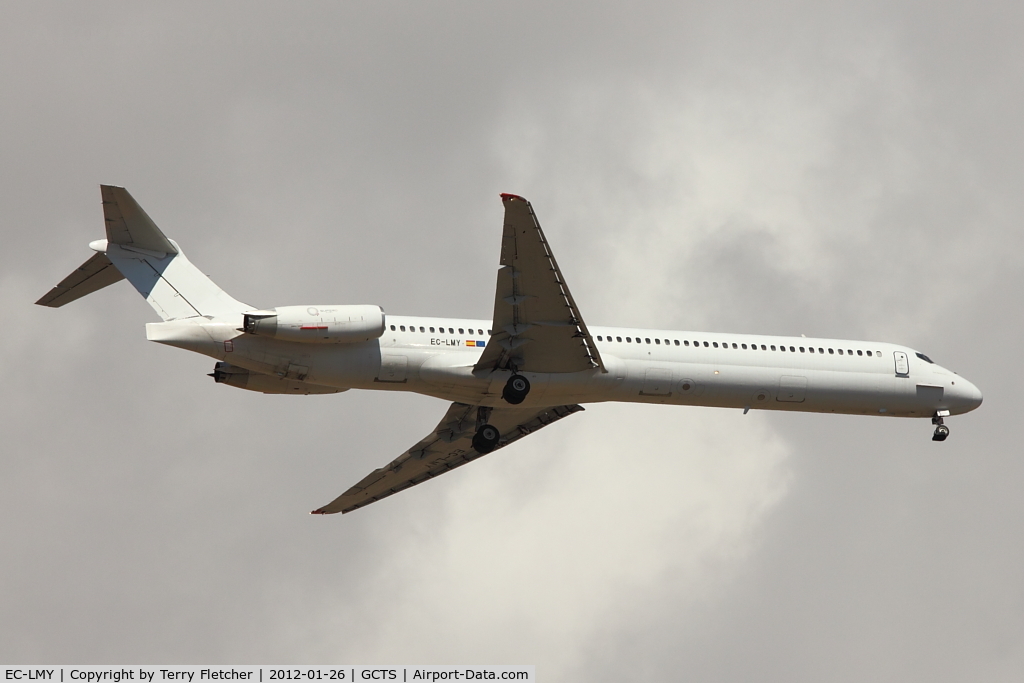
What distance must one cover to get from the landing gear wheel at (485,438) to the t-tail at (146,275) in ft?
25.9

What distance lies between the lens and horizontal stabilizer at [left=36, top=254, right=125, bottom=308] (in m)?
30.9

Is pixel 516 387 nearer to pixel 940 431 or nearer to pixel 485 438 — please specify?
pixel 485 438

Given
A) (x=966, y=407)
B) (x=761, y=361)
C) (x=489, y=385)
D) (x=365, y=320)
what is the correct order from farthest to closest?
(x=966, y=407) → (x=761, y=361) → (x=489, y=385) → (x=365, y=320)

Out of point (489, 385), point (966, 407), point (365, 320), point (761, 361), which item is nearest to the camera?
point (365, 320)

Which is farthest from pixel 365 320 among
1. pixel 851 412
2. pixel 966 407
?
pixel 966 407

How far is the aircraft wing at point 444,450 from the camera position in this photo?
38156 millimetres

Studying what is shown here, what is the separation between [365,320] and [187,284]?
4.33 meters

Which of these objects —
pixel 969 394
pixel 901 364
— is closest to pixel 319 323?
pixel 901 364

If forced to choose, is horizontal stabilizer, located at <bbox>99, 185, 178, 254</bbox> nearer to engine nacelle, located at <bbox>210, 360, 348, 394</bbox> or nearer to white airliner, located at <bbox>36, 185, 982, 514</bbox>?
white airliner, located at <bbox>36, 185, 982, 514</bbox>

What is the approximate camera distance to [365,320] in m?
30.8

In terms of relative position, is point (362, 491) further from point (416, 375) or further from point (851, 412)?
point (851, 412)

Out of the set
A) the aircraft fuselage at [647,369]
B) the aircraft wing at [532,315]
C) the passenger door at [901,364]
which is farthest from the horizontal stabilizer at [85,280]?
the passenger door at [901,364]

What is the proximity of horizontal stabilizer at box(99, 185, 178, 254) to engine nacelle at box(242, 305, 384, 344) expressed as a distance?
280 cm

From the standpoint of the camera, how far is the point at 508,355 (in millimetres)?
32906
